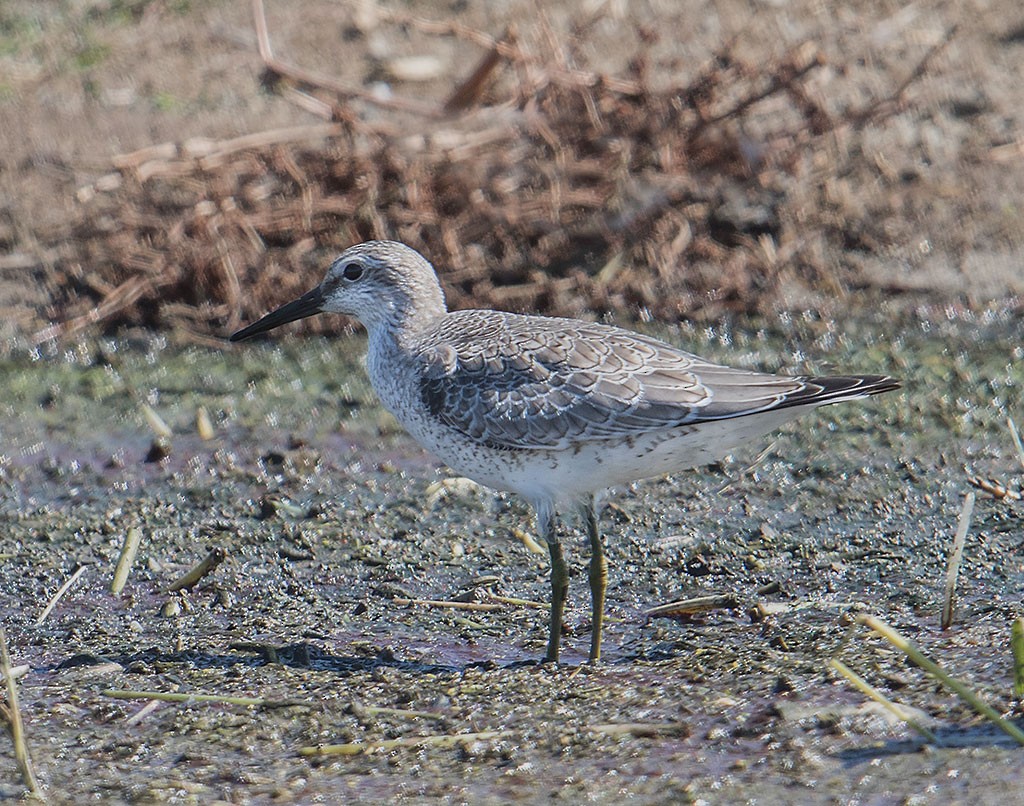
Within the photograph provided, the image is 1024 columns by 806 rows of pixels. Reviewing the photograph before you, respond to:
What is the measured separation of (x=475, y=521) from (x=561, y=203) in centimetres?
294

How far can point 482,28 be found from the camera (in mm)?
10297

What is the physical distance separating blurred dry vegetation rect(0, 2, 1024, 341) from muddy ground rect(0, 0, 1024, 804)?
65 millimetres

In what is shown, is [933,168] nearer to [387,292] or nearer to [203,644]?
[387,292]

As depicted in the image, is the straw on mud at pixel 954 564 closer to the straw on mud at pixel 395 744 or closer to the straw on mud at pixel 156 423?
the straw on mud at pixel 395 744

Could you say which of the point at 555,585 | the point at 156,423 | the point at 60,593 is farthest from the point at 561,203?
the point at 60,593

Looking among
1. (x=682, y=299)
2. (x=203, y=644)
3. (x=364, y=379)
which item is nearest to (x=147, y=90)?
(x=364, y=379)

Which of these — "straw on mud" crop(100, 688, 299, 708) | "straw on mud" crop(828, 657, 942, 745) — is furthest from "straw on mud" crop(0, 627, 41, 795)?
"straw on mud" crop(828, 657, 942, 745)

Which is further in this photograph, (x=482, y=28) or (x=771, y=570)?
(x=482, y=28)

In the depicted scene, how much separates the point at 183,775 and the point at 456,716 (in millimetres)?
905

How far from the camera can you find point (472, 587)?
231 inches

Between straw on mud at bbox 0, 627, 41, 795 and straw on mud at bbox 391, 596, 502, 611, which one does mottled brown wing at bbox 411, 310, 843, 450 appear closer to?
straw on mud at bbox 391, 596, 502, 611

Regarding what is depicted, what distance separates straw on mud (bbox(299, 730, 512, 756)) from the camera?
15.2 ft

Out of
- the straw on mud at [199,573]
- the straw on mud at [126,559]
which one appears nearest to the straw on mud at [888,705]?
the straw on mud at [199,573]

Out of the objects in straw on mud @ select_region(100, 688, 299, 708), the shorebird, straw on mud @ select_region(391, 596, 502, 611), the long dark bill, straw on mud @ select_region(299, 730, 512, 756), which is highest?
the long dark bill
